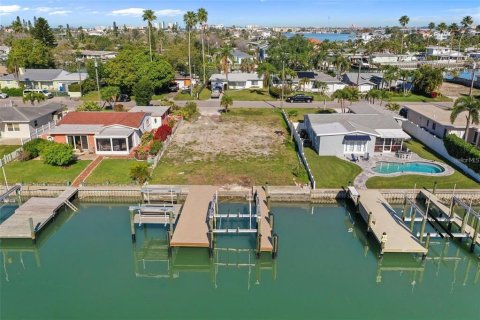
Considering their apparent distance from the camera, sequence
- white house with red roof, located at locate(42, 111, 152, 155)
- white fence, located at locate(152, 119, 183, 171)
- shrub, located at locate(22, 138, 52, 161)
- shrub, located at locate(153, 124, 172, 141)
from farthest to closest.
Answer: shrub, located at locate(153, 124, 172, 141)
white house with red roof, located at locate(42, 111, 152, 155)
shrub, located at locate(22, 138, 52, 161)
white fence, located at locate(152, 119, 183, 171)

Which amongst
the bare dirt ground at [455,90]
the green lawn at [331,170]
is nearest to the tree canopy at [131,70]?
the green lawn at [331,170]

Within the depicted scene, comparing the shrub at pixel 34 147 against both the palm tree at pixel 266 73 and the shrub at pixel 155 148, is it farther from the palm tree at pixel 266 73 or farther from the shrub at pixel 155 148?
the palm tree at pixel 266 73

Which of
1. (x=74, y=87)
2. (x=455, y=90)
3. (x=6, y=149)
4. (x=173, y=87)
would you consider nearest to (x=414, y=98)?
(x=455, y=90)

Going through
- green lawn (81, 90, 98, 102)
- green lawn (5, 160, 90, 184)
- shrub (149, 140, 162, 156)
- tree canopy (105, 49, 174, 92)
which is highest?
tree canopy (105, 49, 174, 92)

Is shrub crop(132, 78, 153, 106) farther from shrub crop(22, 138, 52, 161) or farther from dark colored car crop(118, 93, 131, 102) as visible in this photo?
shrub crop(22, 138, 52, 161)

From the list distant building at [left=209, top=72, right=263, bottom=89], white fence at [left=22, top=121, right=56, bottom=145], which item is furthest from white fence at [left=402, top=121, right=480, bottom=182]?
white fence at [left=22, top=121, right=56, bottom=145]

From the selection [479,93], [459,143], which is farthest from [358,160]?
[479,93]

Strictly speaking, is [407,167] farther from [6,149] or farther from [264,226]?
[6,149]
